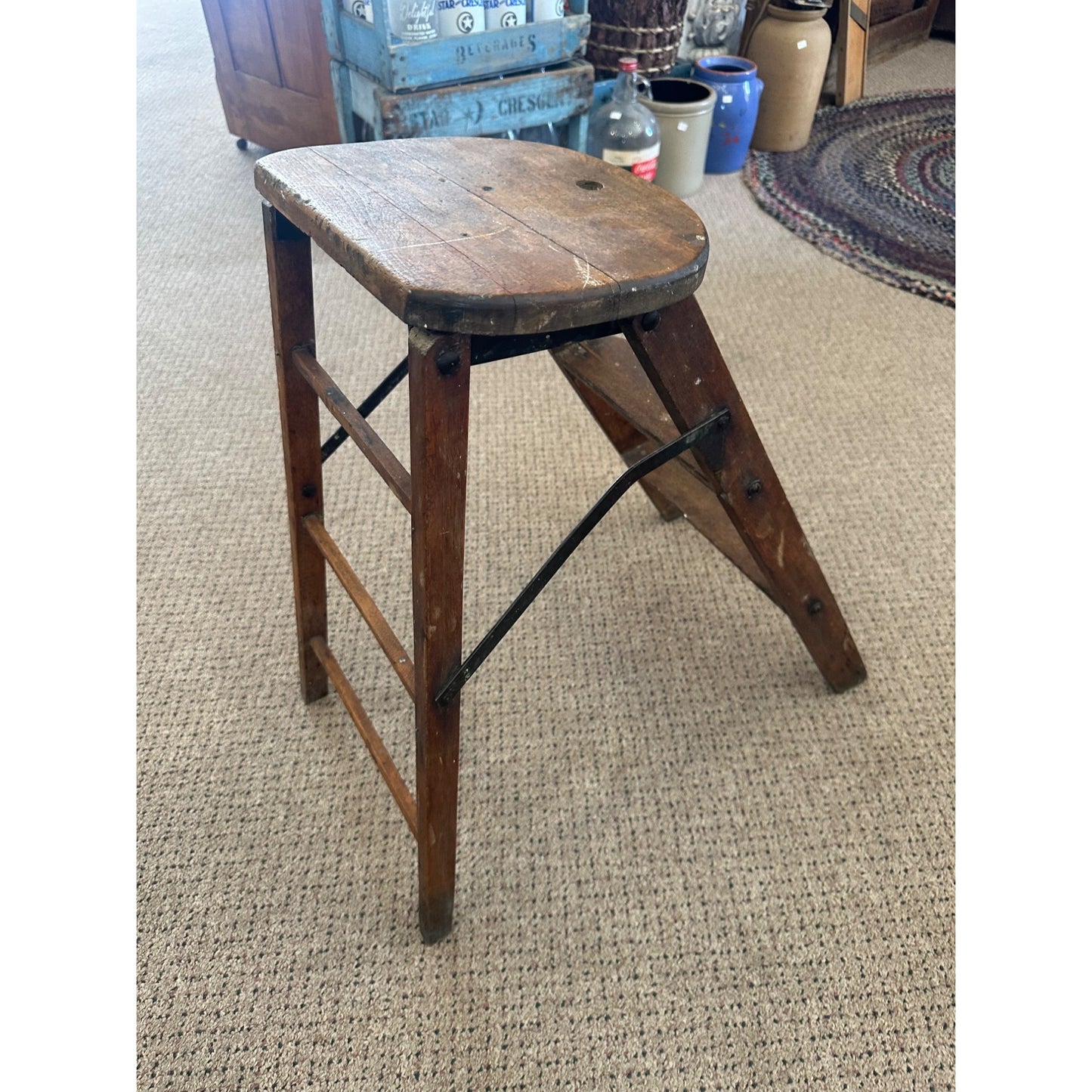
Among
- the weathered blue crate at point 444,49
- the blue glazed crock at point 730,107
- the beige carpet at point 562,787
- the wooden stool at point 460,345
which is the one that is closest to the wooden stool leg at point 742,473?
the wooden stool at point 460,345

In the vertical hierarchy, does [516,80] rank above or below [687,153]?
above

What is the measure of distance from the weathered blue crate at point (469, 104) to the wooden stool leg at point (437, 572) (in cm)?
159

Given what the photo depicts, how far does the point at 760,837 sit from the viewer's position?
112 centimetres

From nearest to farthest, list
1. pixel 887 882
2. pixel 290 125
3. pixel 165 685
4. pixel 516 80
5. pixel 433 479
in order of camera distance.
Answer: pixel 433 479
pixel 887 882
pixel 165 685
pixel 516 80
pixel 290 125

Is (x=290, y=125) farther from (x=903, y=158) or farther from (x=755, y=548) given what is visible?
(x=755, y=548)

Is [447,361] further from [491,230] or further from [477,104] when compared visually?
[477,104]

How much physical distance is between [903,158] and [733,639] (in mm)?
2366

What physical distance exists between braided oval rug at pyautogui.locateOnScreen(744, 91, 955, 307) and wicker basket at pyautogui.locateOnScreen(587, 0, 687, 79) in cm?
51

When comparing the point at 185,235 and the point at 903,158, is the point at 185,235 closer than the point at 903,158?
Yes

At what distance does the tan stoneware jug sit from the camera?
2.88m

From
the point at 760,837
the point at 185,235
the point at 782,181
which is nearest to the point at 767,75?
the point at 782,181

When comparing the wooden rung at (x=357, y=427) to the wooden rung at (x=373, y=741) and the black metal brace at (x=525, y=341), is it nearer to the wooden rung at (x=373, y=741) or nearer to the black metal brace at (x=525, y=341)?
the black metal brace at (x=525, y=341)

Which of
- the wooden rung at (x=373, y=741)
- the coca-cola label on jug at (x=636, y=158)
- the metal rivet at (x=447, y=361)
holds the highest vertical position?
the metal rivet at (x=447, y=361)

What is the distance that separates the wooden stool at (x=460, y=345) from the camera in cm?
69
